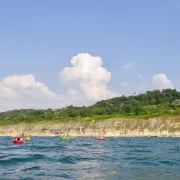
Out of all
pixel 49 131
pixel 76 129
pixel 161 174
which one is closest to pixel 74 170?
pixel 161 174

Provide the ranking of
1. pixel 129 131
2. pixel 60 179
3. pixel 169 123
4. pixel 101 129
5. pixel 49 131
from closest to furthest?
pixel 60 179, pixel 169 123, pixel 129 131, pixel 101 129, pixel 49 131

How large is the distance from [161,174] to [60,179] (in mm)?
7829

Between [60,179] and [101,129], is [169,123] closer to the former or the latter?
[101,129]

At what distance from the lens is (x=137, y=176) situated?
82.1 feet

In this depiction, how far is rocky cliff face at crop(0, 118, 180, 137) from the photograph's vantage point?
436 ft

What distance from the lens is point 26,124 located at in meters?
198

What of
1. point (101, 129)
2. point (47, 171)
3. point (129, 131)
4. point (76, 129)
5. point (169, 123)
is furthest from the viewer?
point (76, 129)

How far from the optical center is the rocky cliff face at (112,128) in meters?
133

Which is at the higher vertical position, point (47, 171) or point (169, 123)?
point (169, 123)

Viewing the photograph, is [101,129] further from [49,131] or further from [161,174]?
[161,174]

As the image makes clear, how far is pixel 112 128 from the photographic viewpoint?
15038 centimetres

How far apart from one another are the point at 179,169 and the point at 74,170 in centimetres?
888

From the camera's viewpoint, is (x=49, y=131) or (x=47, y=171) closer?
(x=47, y=171)

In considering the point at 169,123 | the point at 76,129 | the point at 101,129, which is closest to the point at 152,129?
the point at 169,123
